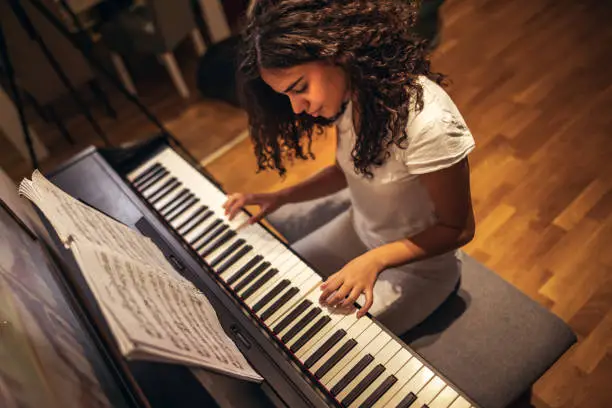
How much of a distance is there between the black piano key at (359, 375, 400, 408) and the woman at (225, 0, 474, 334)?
0.19 meters

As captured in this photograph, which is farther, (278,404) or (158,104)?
(158,104)

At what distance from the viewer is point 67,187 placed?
1.52 metres

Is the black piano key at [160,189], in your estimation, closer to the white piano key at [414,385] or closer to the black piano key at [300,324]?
the black piano key at [300,324]

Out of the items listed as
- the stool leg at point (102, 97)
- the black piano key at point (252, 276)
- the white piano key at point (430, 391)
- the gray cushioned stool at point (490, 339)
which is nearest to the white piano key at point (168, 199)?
the black piano key at point (252, 276)

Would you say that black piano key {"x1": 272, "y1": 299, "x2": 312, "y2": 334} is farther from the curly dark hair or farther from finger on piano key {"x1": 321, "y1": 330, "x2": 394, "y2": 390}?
the curly dark hair

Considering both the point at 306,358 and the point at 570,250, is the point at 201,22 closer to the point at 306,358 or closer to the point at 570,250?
the point at 570,250

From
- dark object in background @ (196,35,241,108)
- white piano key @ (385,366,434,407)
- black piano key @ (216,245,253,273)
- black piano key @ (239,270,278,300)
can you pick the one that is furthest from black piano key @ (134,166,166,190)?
dark object in background @ (196,35,241,108)

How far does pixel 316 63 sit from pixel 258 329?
2.21 feet

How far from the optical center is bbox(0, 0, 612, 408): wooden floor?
1880mm

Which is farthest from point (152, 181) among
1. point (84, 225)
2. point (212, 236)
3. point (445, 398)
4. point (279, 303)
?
point (445, 398)

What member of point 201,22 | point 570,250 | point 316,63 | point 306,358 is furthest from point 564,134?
point 201,22

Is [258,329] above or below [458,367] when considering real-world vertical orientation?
above

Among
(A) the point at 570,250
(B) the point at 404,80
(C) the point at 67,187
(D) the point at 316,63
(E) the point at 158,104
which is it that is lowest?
(A) the point at 570,250

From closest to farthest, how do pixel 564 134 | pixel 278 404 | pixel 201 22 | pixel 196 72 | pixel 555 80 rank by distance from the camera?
pixel 278 404 < pixel 564 134 < pixel 555 80 < pixel 196 72 < pixel 201 22
